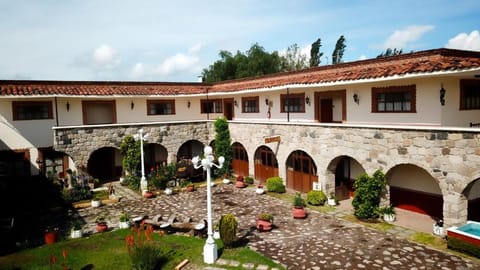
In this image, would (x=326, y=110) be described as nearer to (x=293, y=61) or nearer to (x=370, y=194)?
(x=370, y=194)

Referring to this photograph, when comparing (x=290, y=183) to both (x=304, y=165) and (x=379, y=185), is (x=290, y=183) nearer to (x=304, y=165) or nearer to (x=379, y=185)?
(x=304, y=165)

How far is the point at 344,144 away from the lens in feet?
52.2

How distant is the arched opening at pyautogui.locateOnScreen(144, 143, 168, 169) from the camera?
25625 millimetres

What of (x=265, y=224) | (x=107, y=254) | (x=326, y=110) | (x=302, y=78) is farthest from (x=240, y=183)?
(x=107, y=254)

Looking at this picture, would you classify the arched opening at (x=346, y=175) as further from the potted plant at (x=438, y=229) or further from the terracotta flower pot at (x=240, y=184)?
the terracotta flower pot at (x=240, y=184)

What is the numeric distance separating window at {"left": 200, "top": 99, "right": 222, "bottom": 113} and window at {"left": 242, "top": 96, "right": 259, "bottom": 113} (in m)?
3.03

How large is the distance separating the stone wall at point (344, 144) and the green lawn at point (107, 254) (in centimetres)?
662

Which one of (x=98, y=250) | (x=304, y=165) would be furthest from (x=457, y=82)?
(x=98, y=250)

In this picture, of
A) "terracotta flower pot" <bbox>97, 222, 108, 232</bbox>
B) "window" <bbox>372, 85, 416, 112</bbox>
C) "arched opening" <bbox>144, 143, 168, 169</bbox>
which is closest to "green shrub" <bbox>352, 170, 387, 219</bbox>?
"window" <bbox>372, 85, 416, 112</bbox>

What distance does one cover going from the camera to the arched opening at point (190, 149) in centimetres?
2691

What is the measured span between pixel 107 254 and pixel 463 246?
11.3 m

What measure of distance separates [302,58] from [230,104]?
1336 inches

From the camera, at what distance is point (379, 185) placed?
1419cm

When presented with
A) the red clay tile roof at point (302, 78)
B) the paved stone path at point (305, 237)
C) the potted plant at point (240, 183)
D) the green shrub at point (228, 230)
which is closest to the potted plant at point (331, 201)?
the paved stone path at point (305, 237)
